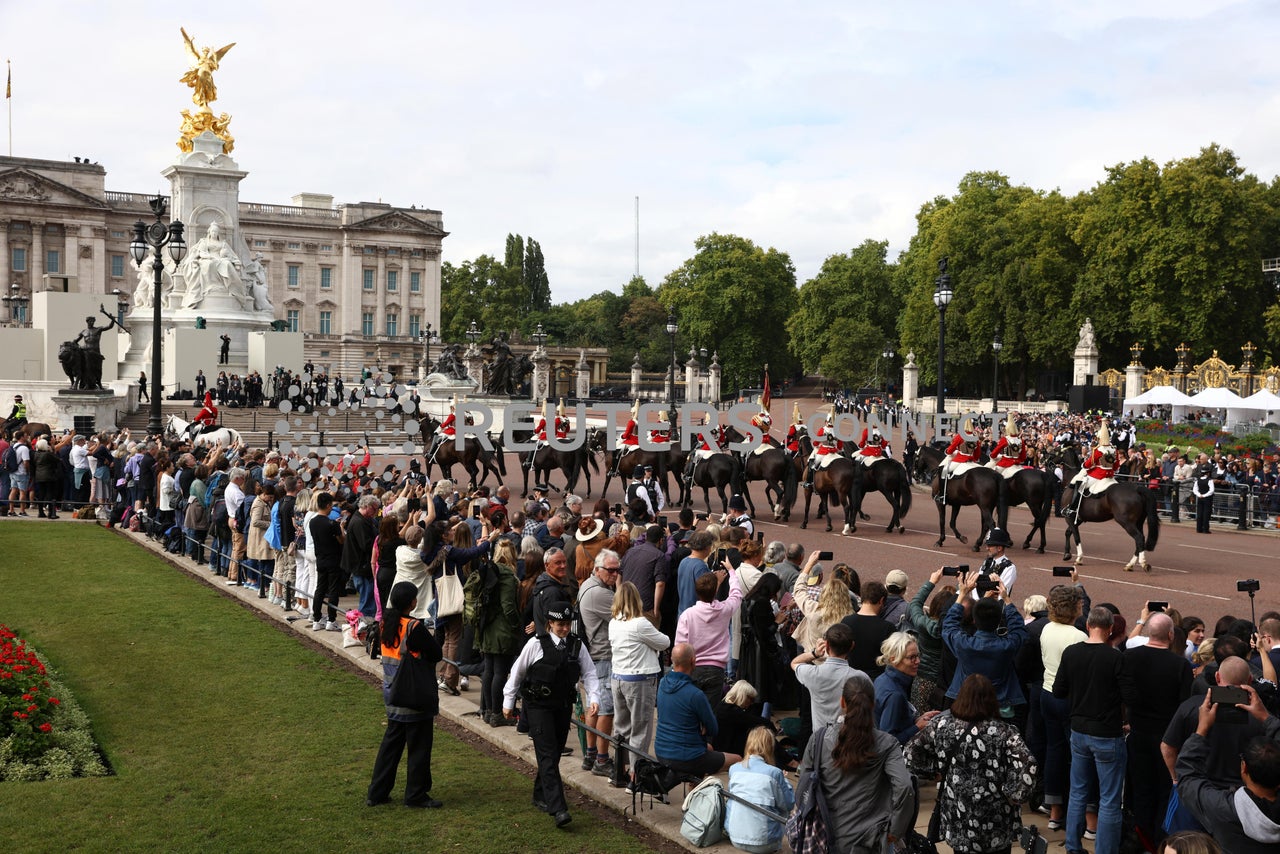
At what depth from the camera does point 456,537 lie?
34.2 feet

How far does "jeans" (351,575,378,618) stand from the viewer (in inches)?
521

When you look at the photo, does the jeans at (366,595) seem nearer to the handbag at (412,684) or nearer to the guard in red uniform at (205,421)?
the handbag at (412,684)

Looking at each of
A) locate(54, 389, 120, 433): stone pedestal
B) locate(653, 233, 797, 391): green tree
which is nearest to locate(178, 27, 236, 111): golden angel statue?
locate(54, 389, 120, 433): stone pedestal

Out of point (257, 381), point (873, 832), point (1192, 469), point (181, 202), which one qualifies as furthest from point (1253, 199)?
point (873, 832)

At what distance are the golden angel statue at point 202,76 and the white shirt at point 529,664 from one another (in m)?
58.5

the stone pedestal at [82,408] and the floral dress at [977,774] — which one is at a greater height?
the stone pedestal at [82,408]

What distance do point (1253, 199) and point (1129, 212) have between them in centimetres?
573

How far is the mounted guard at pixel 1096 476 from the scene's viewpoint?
63.0 feet

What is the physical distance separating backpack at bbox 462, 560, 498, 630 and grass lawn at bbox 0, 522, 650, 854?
120cm

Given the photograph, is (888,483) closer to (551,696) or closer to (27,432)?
(551,696)

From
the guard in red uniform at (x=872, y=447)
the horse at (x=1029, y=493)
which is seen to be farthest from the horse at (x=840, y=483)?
the horse at (x=1029, y=493)

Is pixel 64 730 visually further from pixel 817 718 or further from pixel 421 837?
pixel 817 718

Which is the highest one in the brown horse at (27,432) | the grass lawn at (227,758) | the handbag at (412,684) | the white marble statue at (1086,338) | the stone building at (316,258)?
the stone building at (316,258)

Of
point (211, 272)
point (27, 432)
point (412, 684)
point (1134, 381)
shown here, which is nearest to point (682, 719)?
point (412, 684)
